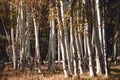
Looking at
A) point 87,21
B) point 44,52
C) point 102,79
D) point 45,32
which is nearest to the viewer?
point 102,79

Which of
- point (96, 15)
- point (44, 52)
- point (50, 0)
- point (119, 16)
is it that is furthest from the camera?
point (44, 52)

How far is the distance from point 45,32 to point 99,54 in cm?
2421

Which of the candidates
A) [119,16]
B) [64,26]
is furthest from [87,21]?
[119,16]

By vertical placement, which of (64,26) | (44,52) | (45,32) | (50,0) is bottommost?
(44,52)

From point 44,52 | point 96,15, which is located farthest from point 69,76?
point 44,52

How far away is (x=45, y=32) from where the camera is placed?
136 ft

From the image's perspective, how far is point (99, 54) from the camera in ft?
57.8

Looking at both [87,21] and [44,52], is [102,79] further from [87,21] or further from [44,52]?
[44,52]

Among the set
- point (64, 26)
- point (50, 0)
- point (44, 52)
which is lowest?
point (44, 52)

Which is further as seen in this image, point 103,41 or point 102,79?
point 103,41

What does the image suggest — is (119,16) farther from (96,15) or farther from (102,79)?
(102,79)

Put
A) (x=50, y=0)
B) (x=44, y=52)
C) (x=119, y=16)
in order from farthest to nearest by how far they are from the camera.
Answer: (x=44, y=52) < (x=119, y=16) < (x=50, y=0)

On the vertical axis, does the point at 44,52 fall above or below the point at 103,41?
below

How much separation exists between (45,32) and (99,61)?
24.0 meters
